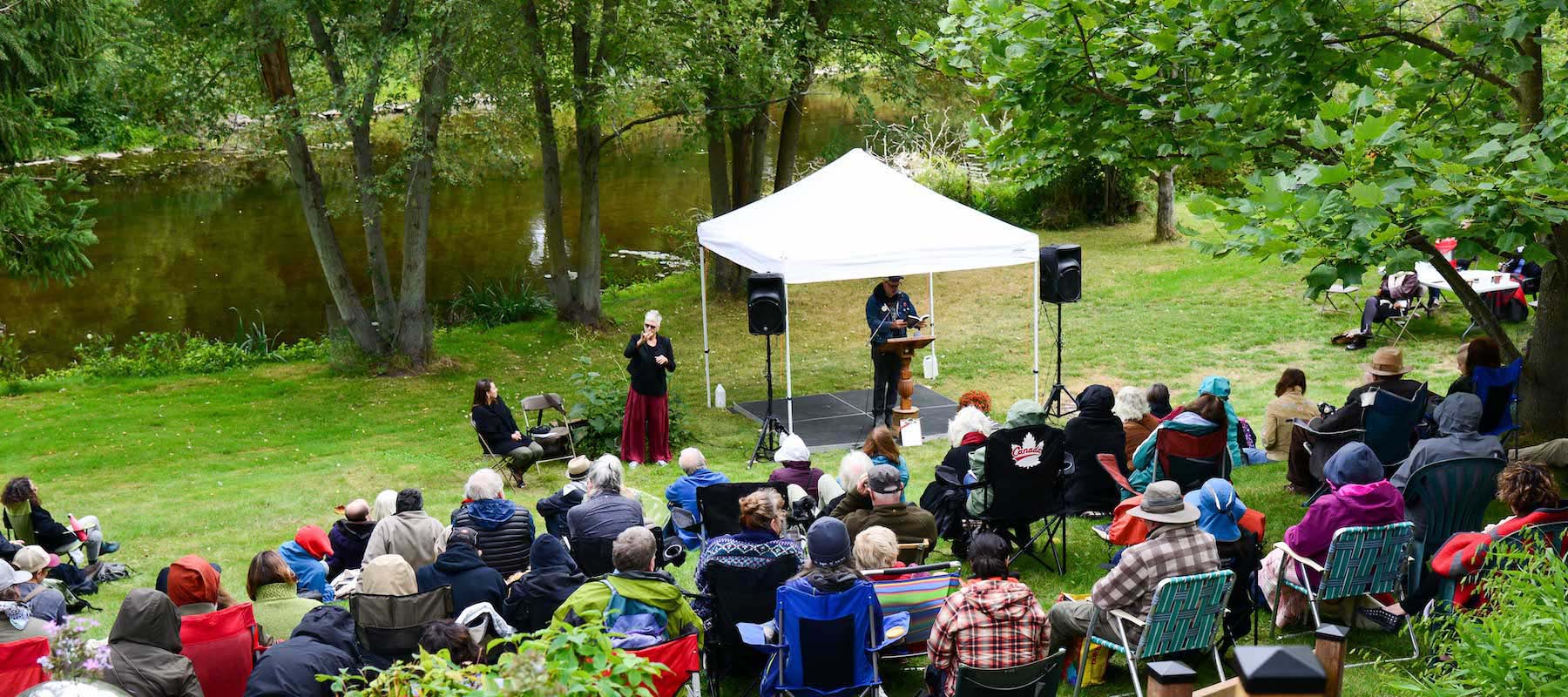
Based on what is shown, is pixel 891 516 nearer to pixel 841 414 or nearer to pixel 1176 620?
pixel 1176 620

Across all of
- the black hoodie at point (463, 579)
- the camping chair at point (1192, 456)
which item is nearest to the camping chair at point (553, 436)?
the black hoodie at point (463, 579)

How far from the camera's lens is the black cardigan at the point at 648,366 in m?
10.1

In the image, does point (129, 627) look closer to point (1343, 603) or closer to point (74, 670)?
point (74, 670)

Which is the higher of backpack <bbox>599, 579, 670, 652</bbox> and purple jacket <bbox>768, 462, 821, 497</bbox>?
backpack <bbox>599, 579, 670, 652</bbox>

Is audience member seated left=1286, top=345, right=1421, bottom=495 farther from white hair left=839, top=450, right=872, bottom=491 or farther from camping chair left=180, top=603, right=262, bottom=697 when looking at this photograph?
camping chair left=180, top=603, right=262, bottom=697

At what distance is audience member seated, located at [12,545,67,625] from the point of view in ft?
17.8

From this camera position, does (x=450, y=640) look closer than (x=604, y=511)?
Yes

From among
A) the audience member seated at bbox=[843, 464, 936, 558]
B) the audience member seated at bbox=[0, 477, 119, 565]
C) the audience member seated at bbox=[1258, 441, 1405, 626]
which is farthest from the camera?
the audience member seated at bbox=[0, 477, 119, 565]

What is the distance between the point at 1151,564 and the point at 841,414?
6821 mm

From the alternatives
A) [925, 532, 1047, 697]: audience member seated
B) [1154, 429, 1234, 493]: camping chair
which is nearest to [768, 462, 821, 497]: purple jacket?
[1154, 429, 1234, 493]: camping chair

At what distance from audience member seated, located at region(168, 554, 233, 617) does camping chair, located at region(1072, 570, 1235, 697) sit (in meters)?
3.41

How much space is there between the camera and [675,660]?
468 cm

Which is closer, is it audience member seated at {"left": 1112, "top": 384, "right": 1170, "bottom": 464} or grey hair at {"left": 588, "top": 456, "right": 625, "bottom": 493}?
grey hair at {"left": 588, "top": 456, "right": 625, "bottom": 493}

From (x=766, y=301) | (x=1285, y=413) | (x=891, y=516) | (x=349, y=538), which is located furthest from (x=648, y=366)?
(x=1285, y=413)
